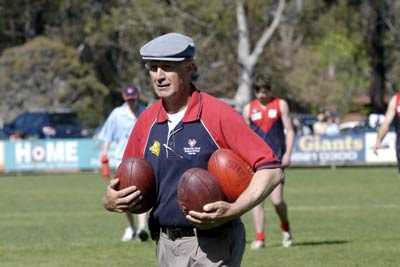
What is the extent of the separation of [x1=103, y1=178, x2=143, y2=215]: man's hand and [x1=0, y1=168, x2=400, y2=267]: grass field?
22.1 feet

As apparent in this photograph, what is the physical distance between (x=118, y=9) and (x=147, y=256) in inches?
1634

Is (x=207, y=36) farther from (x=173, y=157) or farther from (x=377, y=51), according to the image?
(x=173, y=157)

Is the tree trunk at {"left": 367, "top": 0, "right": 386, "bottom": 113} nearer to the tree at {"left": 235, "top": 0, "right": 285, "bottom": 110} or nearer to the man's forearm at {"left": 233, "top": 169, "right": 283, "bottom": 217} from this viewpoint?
the tree at {"left": 235, "top": 0, "right": 285, "bottom": 110}

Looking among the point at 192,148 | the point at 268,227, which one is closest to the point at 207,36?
the point at 268,227

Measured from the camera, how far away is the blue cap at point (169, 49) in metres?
6.70

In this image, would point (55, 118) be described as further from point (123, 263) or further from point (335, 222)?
point (123, 263)

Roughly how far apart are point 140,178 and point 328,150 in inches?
1298

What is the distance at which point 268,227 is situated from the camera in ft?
61.5

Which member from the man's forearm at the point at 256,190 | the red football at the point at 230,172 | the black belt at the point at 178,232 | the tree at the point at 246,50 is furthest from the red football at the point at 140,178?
the tree at the point at 246,50

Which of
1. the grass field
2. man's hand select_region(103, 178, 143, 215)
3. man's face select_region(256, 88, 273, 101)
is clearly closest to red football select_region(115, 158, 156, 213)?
man's hand select_region(103, 178, 143, 215)

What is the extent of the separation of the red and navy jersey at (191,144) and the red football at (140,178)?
6 centimetres

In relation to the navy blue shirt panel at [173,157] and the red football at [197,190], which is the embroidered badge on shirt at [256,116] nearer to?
the navy blue shirt panel at [173,157]

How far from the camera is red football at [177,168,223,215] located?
21.5 feet

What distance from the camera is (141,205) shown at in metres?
6.95
